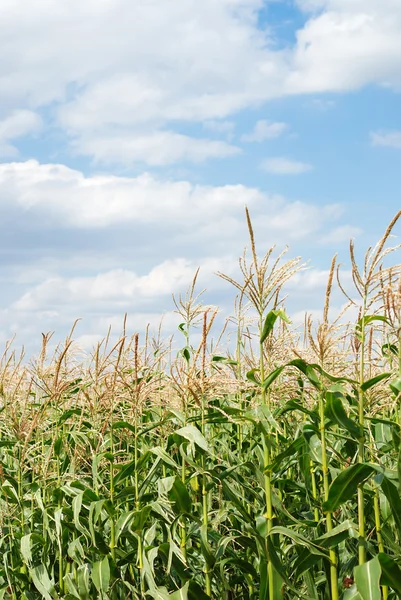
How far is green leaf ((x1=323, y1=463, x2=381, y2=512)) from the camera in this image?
3.99 meters

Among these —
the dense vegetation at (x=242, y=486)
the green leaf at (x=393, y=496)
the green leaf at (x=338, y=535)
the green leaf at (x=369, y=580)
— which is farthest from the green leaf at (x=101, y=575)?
the green leaf at (x=393, y=496)

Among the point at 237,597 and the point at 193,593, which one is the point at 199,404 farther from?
the point at 237,597

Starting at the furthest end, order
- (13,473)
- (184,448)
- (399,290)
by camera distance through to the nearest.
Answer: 1. (13,473)
2. (184,448)
3. (399,290)

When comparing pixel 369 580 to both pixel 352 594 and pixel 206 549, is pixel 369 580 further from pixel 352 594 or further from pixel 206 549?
pixel 206 549

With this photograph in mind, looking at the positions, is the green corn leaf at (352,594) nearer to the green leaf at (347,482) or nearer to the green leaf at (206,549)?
the green leaf at (347,482)

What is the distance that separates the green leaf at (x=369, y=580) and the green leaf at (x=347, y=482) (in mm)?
363

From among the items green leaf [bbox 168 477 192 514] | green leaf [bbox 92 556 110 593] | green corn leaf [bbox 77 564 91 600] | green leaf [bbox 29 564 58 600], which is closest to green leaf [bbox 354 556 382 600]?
green leaf [bbox 168 477 192 514]

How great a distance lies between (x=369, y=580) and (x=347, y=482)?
0.52m

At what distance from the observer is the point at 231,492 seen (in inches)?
182

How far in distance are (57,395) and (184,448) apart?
1679 mm

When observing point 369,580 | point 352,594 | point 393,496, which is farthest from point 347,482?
point 352,594

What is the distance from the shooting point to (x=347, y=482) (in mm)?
4074

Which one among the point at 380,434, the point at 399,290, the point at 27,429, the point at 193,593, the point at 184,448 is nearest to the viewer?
the point at 399,290

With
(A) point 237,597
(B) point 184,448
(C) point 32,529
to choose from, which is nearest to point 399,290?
(B) point 184,448
